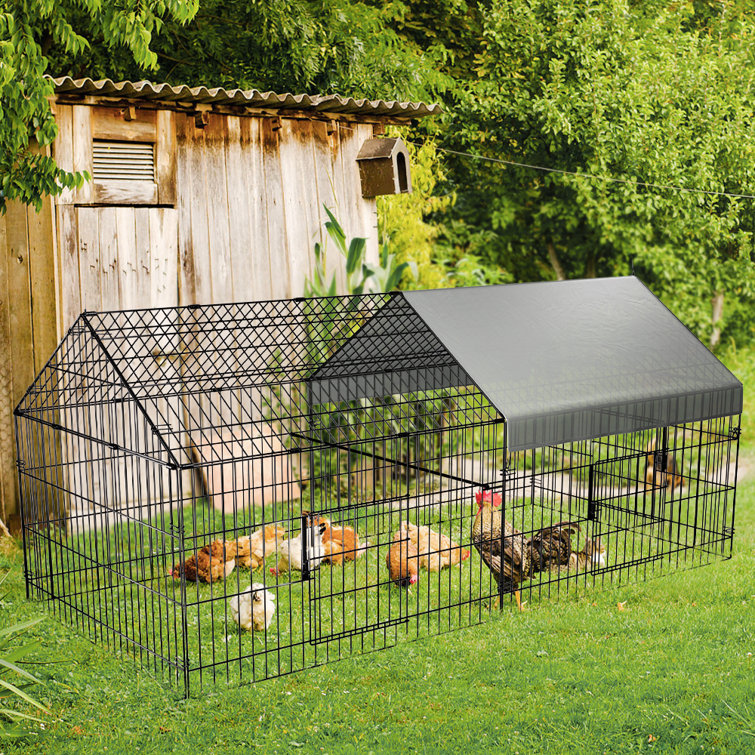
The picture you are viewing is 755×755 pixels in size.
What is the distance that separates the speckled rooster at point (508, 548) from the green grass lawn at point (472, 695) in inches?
8.7

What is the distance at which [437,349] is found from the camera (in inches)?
280

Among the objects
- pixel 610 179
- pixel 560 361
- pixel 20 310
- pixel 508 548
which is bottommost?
pixel 508 548

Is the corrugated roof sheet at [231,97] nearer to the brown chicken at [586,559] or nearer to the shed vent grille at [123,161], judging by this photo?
the shed vent grille at [123,161]

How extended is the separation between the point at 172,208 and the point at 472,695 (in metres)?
4.83

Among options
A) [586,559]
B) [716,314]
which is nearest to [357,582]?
[586,559]

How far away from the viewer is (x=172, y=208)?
801 cm

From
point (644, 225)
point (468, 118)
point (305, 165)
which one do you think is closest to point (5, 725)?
point (305, 165)

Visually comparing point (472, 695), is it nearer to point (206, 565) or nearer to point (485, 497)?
point (485, 497)

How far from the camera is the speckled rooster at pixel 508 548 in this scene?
5.89m

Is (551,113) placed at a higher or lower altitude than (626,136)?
higher

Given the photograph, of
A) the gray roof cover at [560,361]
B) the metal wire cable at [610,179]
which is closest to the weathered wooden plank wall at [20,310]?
the gray roof cover at [560,361]

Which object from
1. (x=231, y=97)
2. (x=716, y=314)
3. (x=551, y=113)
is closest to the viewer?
(x=231, y=97)

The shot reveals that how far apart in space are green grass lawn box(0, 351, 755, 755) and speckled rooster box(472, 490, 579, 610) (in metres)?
0.22

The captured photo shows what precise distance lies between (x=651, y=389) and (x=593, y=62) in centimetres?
940
